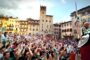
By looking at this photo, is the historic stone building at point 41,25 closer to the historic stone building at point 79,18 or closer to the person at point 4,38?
the person at point 4,38

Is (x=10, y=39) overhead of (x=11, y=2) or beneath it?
beneath

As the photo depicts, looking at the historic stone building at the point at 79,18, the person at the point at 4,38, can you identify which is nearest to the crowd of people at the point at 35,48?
the person at the point at 4,38

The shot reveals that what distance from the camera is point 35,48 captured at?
467cm

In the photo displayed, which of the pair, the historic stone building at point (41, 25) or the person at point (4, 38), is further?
the historic stone building at point (41, 25)

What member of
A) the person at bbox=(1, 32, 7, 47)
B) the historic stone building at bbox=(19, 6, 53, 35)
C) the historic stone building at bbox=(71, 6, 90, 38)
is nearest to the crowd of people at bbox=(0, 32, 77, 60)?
the person at bbox=(1, 32, 7, 47)

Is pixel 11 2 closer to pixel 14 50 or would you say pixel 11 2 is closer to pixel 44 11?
pixel 44 11

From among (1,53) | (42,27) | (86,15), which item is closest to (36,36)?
(42,27)

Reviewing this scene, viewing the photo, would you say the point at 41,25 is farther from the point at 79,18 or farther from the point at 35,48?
the point at 79,18

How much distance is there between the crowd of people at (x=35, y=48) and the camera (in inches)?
174

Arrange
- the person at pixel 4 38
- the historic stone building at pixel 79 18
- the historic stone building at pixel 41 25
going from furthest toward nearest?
1. the historic stone building at pixel 79 18
2. the historic stone building at pixel 41 25
3. the person at pixel 4 38

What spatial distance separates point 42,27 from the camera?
4777 mm

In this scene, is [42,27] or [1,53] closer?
[1,53]

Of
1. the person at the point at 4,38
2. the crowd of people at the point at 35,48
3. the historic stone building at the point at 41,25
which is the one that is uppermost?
the historic stone building at the point at 41,25

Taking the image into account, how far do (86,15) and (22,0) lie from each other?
1.64 metres
